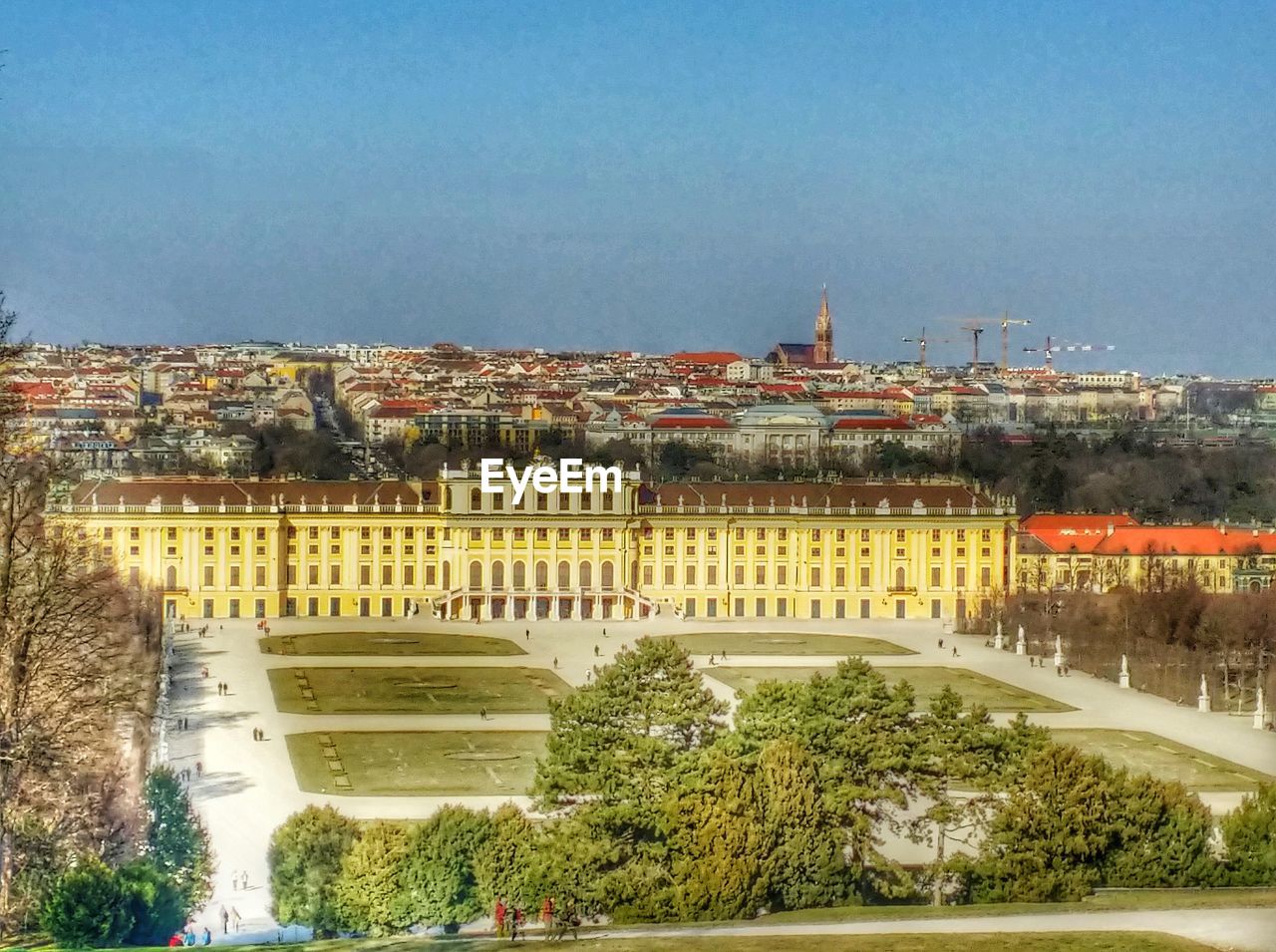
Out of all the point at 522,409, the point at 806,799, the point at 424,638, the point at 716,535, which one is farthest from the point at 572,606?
the point at 806,799

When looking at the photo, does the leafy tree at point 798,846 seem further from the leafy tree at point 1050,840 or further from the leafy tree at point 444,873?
the leafy tree at point 444,873

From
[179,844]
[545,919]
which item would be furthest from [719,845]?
[179,844]

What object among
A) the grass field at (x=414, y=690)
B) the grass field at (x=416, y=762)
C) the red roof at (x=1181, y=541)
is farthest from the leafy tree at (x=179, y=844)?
the red roof at (x=1181, y=541)

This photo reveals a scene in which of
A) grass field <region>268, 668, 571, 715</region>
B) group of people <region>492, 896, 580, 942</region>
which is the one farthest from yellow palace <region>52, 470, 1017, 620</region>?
group of people <region>492, 896, 580, 942</region>

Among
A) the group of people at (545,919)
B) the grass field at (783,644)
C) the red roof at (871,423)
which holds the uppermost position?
the red roof at (871,423)

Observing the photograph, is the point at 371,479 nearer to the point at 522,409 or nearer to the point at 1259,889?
the point at 522,409

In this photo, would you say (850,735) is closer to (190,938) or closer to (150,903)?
(190,938)

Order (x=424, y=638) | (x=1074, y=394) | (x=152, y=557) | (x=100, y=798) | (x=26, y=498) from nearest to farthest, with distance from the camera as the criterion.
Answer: (x=26, y=498) → (x=100, y=798) → (x=424, y=638) → (x=152, y=557) → (x=1074, y=394)
